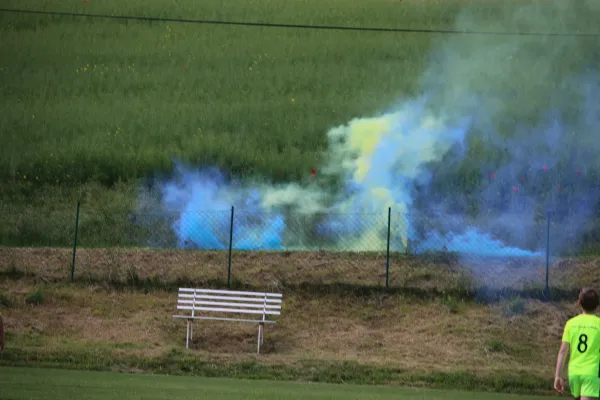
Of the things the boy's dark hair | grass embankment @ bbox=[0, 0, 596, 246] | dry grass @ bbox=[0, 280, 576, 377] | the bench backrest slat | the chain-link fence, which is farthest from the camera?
grass embankment @ bbox=[0, 0, 596, 246]

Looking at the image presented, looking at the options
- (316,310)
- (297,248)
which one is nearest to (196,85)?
(297,248)

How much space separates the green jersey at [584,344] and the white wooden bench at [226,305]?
792 centimetres

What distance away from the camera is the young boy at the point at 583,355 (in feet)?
21.8

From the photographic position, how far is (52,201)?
22.7m

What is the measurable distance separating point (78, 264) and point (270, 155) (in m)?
7.28

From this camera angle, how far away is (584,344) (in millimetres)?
6723

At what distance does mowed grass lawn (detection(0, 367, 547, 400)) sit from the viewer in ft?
32.5

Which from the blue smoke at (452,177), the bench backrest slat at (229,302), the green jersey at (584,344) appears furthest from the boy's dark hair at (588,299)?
the blue smoke at (452,177)

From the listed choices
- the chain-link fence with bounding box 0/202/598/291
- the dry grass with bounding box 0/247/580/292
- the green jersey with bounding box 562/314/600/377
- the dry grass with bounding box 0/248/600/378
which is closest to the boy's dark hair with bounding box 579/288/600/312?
the green jersey with bounding box 562/314/600/377

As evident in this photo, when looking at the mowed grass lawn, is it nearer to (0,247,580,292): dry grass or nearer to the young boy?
the young boy

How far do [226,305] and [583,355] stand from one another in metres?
9.78

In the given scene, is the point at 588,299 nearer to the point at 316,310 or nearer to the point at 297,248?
the point at 316,310

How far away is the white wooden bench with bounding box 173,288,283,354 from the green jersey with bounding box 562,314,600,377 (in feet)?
26.0

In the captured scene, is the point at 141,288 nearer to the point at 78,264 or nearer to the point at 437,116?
the point at 78,264
